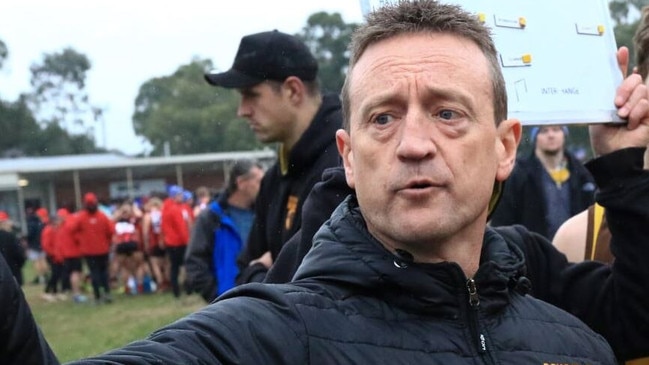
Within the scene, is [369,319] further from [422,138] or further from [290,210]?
[290,210]

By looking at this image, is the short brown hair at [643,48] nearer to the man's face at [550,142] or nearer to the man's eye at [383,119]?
the man's eye at [383,119]

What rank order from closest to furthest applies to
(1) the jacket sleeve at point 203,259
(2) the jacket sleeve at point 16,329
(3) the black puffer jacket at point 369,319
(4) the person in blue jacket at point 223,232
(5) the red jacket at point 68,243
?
(2) the jacket sleeve at point 16,329
(3) the black puffer jacket at point 369,319
(4) the person in blue jacket at point 223,232
(1) the jacket sleeve at point 203,259
(5) the red jacket at point 68,243

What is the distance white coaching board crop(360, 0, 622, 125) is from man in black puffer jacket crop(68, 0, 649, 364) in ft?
1.52

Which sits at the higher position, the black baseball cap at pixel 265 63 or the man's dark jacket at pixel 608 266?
the black baseball cap at pixel 265 63

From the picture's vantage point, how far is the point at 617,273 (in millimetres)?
2539

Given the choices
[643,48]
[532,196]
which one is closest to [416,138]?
[643,48]

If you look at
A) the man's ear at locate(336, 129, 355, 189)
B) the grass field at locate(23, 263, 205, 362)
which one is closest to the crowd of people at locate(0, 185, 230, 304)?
the grass field at locate(23, 263, 205, 362)

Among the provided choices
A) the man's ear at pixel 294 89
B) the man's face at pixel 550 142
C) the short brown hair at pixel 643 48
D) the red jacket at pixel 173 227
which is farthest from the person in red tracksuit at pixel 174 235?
the short brown hair at pixel 643 48

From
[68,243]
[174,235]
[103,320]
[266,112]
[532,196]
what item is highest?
[266,112]

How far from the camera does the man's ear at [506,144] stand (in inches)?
82.4

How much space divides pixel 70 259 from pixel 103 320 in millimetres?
4015

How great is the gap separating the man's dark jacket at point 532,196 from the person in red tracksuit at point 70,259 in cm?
1335

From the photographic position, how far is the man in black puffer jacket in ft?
5.90

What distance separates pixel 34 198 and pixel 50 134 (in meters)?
3.31
